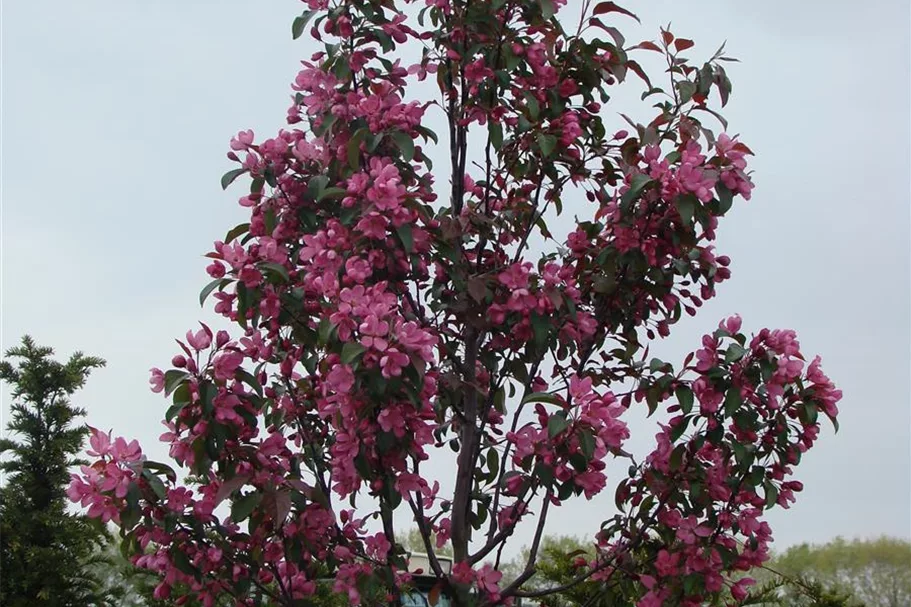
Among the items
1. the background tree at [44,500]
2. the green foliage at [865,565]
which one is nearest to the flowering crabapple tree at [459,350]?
the background tree at [44,500]

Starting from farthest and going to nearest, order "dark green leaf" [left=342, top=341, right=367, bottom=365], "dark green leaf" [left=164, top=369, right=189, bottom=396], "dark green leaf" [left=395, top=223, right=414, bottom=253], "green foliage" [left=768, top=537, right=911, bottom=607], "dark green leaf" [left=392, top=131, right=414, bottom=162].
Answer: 1. "green foliage" [left=768, top=537, right=911, bottom=607]
2. "dark green leaf" [left=392, top=131, right=414, bottom=162]
3. "dark green leaf" [left=395, top=223, right=414, bottom=253]
4. "dark green leaf" [left=164, top=369, right=189, bottom=396]
5. "dark green leaf" [left=342, top=341, right=367, bottom=365]

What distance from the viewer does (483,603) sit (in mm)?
2617

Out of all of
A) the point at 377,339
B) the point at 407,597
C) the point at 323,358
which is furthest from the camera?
the point at 407,597

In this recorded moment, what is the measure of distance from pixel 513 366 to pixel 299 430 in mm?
642

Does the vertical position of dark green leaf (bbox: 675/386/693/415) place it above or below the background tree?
below

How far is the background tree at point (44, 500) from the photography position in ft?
13.8

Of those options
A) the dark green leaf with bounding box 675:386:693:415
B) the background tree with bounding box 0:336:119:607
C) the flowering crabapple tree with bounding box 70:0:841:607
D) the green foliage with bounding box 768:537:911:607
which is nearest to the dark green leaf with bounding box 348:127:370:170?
the flowering crabapple tree with bounding box 70:0:841:607

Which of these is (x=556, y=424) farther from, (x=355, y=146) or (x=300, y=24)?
(x=300, y=24)

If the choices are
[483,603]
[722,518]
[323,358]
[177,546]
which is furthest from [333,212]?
[722,518]

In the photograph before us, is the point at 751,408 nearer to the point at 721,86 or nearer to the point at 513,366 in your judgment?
the point at 513,366

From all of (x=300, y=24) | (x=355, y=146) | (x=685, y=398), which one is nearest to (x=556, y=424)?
(x=685, y=398)

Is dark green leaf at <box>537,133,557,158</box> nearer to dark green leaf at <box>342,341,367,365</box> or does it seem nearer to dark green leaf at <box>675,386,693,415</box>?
dark green leaf at <box>675,386,693,415</box>

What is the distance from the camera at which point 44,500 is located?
4.50 m

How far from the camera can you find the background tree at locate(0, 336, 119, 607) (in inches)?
165
